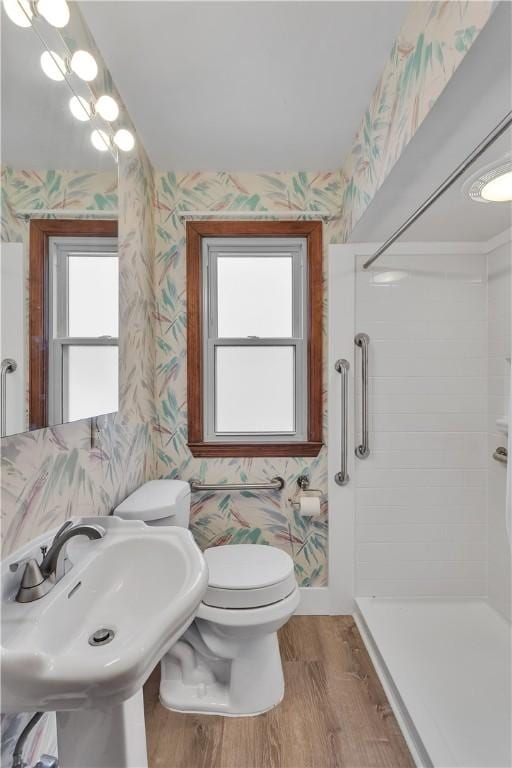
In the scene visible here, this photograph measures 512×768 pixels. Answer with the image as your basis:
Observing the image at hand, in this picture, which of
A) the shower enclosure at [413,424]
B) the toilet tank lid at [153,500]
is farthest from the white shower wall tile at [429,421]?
the toilet tank lid at [153,500]

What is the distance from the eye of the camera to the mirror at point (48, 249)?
0.87m

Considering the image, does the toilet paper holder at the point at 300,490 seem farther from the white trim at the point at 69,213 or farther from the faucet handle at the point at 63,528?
the white trim at the point at 69,213

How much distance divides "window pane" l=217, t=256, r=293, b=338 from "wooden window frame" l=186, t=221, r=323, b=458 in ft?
0.46

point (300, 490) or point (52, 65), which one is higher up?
point (52, 65)

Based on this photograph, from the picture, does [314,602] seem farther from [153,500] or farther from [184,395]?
[184,395]

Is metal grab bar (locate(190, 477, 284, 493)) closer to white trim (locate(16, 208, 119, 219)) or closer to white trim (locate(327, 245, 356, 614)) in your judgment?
white trim (locate(327, 245, 356, 614))

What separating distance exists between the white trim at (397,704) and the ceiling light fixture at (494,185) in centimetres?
177

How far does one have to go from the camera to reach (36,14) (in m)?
1.03

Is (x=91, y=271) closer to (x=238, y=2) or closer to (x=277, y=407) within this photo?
(x=238, y=2)

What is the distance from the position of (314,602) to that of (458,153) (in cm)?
211

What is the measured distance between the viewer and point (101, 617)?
1.02m

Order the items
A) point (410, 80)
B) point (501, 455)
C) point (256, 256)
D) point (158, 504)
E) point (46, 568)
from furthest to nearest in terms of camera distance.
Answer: point (256, 256) < point (501, 455) < point (158, 504) < point (410, 80) < point (46, 568)

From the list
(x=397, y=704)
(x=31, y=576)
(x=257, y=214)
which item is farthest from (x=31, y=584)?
(x=257, y=214)

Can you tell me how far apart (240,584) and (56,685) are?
93 centimetres
